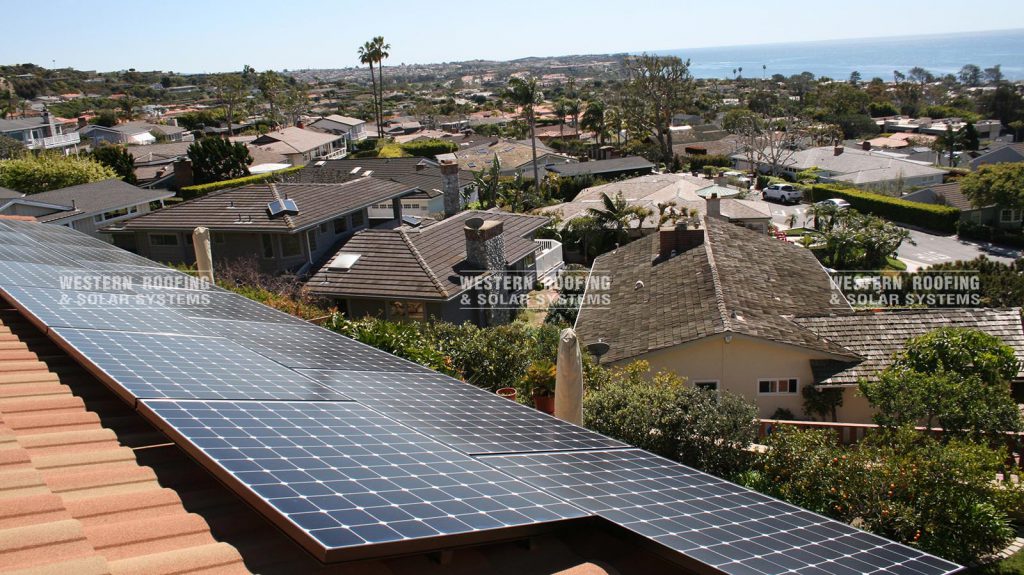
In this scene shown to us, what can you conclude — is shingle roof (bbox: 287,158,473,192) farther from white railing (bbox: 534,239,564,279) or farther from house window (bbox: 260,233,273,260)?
house window (bbox: 260,233,273,260)

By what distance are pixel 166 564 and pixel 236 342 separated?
6.43 meters

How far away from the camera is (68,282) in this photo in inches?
517

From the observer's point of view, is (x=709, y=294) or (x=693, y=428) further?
(x=709, y=294)

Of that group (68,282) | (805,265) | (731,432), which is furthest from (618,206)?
(68,282)

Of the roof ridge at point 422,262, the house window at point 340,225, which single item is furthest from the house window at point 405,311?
the house window at point 340,225

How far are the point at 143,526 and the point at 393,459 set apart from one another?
1.95m

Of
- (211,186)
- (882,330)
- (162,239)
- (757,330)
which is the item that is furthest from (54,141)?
(882,330)

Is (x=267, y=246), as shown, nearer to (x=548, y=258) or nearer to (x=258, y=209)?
(x=258, y=209)

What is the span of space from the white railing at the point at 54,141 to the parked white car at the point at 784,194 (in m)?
80.2

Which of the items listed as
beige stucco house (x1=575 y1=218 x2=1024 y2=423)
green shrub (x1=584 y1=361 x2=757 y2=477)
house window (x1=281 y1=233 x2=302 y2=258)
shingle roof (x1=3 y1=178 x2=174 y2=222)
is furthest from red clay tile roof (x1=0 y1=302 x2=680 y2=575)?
Answer: shingle roof (x1=3 y1=178 x2=174 y2=222)

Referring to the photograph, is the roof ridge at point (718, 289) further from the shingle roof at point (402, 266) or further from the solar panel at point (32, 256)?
the solar panel at point (32, 256)

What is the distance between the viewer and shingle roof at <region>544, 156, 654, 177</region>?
247 feet

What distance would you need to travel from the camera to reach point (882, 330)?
24.0m

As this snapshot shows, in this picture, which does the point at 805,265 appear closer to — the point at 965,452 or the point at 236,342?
the point at 965,452
